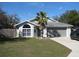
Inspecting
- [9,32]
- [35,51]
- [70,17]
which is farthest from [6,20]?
[35,51]

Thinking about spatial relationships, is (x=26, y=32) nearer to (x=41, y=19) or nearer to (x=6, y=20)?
(x=41, y=19)

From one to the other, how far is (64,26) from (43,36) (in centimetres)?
412

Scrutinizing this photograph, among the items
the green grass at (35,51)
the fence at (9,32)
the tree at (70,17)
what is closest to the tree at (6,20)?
the fence at (9,32)

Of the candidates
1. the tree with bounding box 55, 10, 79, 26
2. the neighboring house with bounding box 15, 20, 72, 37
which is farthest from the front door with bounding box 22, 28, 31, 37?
the tree with bounding box 55, 10, 79, 26

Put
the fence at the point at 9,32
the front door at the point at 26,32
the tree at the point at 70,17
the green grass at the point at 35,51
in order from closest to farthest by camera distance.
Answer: the green grass at the point at 35,51
the front door at the point at 26,32
the fence at the point at 9,32
the tree at the point at 70,17

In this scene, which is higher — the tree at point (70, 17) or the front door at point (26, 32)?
the tree at point (70, 17)

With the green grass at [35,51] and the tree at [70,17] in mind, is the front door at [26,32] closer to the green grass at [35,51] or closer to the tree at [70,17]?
the tree at [70,17]

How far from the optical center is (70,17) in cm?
5806

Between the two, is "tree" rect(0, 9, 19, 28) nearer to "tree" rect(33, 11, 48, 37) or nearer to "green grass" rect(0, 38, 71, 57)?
"tree" rect(33, 11, 48, 37)

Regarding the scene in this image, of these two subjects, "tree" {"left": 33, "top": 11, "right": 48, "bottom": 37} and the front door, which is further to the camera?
the front door

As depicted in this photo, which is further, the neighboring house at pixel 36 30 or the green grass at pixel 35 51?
the neighboring house at pixel 36 30

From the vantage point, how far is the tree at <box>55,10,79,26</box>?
53.5 metres

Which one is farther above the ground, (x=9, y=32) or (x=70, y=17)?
(x=70, y=17)

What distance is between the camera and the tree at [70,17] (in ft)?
175
